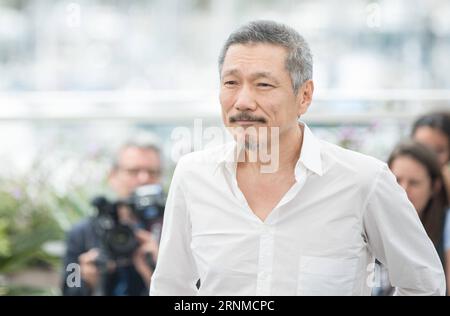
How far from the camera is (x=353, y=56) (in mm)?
4398

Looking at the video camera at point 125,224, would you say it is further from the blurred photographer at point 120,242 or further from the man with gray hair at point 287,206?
the man with gray hair at point 287,206

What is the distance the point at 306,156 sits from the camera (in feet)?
5.24

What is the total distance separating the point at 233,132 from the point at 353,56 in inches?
116

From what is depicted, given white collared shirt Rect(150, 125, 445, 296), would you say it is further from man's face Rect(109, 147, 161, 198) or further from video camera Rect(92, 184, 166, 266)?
man's face Rect(109, 147, 161, 198)

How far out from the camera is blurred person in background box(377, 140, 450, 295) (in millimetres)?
2393

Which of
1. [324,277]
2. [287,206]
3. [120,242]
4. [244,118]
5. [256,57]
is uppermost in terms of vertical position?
[256,57]

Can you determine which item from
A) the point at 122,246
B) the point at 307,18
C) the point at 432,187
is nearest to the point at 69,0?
the point at 307,18

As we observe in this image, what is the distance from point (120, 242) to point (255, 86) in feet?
4.41

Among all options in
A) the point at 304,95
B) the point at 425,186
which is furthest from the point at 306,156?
the point at 425,186

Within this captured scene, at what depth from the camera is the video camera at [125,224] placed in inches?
109

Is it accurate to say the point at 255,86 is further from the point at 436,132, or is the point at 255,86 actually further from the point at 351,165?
the point at 436,132

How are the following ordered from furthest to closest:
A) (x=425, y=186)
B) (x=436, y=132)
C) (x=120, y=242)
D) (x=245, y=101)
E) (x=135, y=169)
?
(x=135, y=169), (x=436, y=132), (x=120, y=242), (x=425, y=186), (x=245, y=101)

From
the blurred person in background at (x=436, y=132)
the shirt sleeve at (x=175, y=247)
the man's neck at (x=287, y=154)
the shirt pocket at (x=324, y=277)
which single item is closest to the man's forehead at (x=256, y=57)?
the man's neck at (x=287, y=154)
